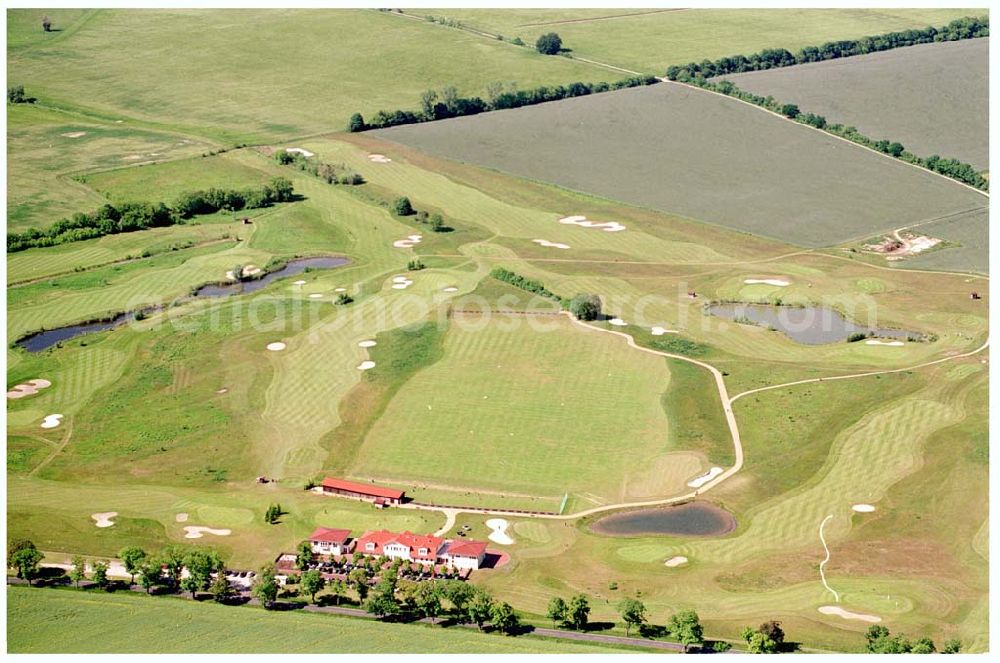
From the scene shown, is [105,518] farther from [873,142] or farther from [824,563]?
[873,142]

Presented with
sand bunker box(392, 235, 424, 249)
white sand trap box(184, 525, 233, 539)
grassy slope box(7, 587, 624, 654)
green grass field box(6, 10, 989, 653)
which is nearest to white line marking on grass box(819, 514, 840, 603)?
green grass field box(6, 10, 989, 653)

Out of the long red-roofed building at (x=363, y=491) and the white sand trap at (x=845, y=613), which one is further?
the long red-roofed building at (x=363, y=491)

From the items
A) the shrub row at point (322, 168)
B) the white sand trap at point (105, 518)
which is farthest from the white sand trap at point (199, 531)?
the shrub row at point (322, 168)

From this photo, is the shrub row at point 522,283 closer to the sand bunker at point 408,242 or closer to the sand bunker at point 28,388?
the sand bunker at point 408,242

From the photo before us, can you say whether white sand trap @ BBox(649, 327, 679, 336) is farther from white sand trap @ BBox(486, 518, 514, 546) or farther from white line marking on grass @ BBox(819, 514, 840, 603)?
white sand trap @ BBox(486, 518, 514, 546)

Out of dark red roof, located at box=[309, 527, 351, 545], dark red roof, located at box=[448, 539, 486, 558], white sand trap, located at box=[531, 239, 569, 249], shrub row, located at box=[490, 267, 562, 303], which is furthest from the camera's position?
white sand trap, located at box=[531, 239, 569, 249]

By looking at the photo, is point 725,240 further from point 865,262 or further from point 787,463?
point 787,463
